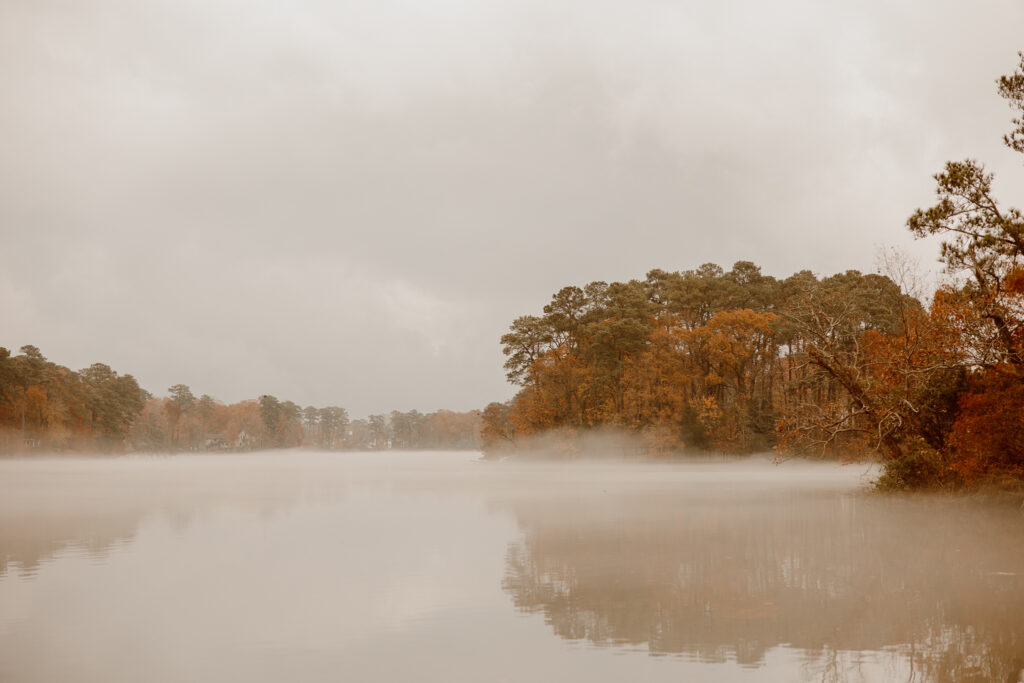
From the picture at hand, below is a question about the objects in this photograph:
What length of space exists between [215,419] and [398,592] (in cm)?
19314

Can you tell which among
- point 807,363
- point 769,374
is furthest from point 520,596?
point 769,374

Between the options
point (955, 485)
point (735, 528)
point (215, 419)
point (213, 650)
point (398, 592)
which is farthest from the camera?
point (215, 419)

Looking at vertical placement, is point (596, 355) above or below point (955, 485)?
above

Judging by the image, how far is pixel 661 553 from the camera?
661 inches

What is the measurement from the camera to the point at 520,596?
12.7 m

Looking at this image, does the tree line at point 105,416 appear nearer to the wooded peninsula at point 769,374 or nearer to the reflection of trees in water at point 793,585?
the wooded peninsula at point 769,374

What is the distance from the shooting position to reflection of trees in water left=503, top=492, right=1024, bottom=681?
940 cm

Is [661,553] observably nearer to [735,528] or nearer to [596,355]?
[735,528]

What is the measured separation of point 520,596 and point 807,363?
70.6 feet

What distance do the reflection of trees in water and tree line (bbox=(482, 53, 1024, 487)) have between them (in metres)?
4.25

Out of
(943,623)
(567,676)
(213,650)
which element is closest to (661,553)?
(943,623)

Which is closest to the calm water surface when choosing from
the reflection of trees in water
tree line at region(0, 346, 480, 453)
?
the reflection of trees in water

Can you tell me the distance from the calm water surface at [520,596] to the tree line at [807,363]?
3707 mm

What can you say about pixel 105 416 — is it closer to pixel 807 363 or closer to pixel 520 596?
pixel 807 363
